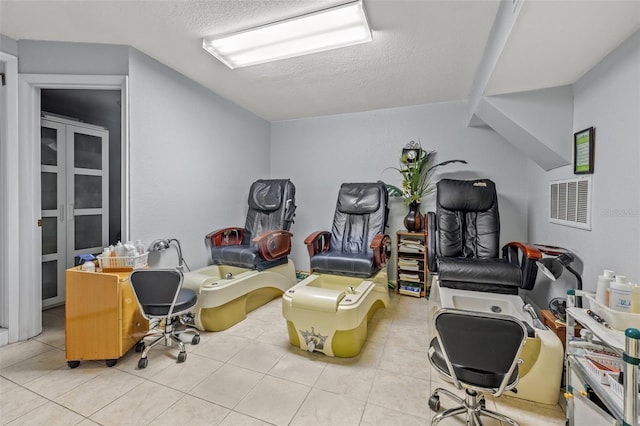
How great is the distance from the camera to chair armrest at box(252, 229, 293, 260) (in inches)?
115

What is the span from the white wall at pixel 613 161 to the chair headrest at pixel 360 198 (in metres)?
1.75

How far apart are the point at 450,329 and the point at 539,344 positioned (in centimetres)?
91

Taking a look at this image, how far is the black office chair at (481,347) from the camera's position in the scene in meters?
1.13

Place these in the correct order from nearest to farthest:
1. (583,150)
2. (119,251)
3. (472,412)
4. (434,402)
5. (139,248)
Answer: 1. (472,412)
2. (434,402)
3. (583,150)
4. (119,251)
5. (139,248)

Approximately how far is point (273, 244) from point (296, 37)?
201cm

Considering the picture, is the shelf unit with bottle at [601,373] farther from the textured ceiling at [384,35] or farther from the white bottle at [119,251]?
the white bottle at [119,251]

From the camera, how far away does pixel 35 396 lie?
1.64m

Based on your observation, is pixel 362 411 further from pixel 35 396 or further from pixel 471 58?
pixel 471 58

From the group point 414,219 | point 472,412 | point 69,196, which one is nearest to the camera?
point 472,412

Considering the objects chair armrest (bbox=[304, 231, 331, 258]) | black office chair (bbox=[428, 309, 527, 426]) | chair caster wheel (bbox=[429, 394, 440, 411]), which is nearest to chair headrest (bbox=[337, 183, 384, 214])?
chair armrest (bbox=[304, 231, 331, 258])

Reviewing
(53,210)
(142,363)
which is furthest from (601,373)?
(53,210)

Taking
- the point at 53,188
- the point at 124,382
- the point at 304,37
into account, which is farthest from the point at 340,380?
the point at 53,188

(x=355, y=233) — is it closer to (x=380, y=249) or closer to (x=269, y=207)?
(x=380, y=249)

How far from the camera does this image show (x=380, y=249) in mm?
2812
